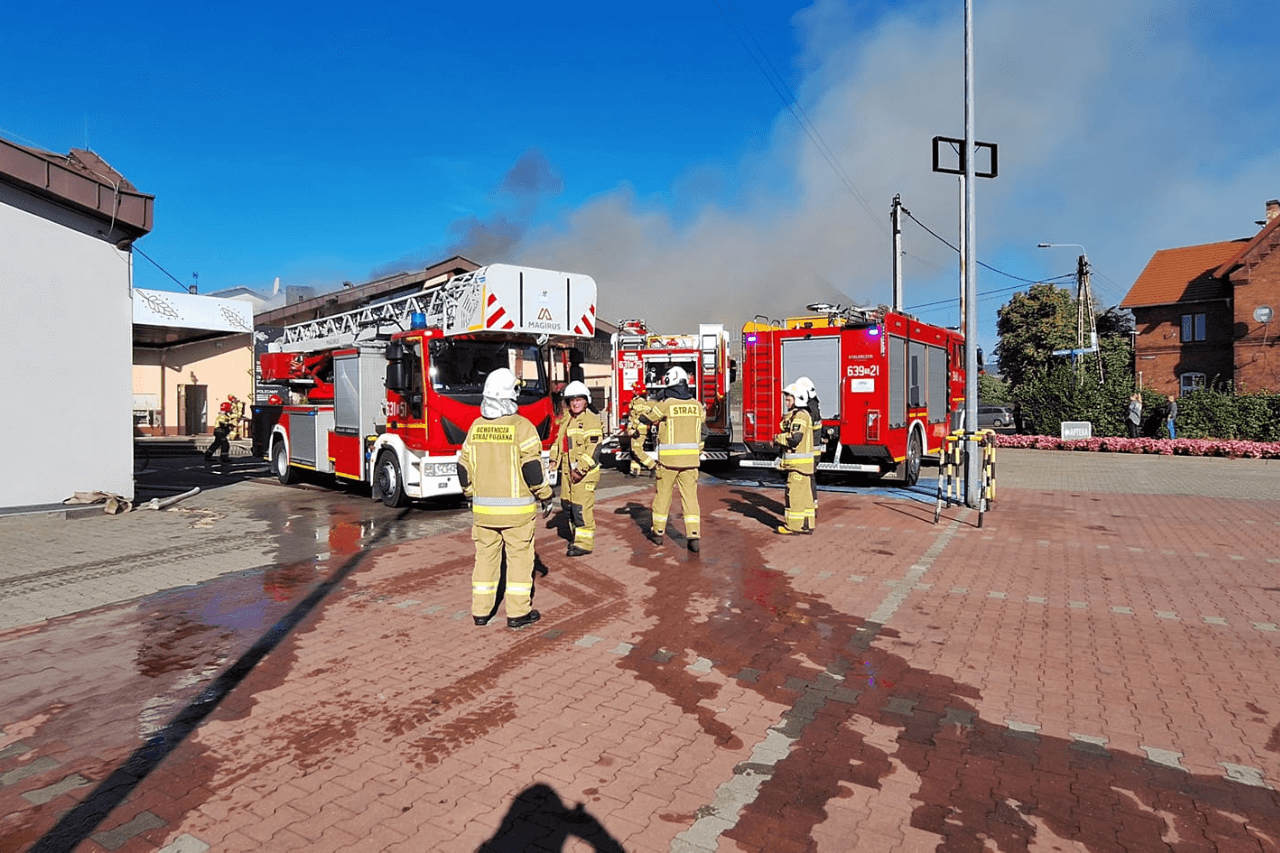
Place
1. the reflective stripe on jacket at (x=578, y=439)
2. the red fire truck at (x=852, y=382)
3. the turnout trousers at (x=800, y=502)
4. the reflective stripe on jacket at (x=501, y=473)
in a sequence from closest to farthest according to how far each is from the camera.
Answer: the reflective stripe on jacket at (x=501, y=473)
the reflective stripe on jacket at (x=578, y=439)
the turnout trousers at (x=800, y=502)
the red fire truck at (x=852, y=382)

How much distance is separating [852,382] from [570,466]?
613cm

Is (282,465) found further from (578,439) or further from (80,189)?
(578,439)

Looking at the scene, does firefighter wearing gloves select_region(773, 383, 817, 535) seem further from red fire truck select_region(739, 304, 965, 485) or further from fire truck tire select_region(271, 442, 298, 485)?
fire truck tire select_region(271, 442, 298, 485)

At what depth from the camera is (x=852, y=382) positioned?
1195 cm

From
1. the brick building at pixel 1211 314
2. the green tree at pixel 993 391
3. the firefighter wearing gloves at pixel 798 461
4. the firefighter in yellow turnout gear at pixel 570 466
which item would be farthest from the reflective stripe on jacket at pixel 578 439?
the green tree at pixel 993 391

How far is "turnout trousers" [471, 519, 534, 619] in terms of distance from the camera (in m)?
5.29

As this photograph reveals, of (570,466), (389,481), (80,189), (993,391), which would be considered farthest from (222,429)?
(993,391)

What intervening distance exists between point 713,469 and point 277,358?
8962mm

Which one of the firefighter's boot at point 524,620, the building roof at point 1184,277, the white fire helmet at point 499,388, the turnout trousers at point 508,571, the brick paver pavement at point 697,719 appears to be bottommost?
the brick paver pavement at point 697,719

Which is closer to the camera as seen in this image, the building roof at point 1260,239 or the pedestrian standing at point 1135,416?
the pedestrian standing at point 1135,416

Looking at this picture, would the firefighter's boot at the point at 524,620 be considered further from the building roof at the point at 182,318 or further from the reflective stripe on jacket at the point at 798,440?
the building roof at the point at 182,318

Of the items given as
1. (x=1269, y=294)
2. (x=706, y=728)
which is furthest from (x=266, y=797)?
(x=1269, y=294)

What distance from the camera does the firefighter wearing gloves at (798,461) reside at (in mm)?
8297

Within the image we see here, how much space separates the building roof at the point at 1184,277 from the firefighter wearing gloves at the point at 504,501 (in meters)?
35.0
